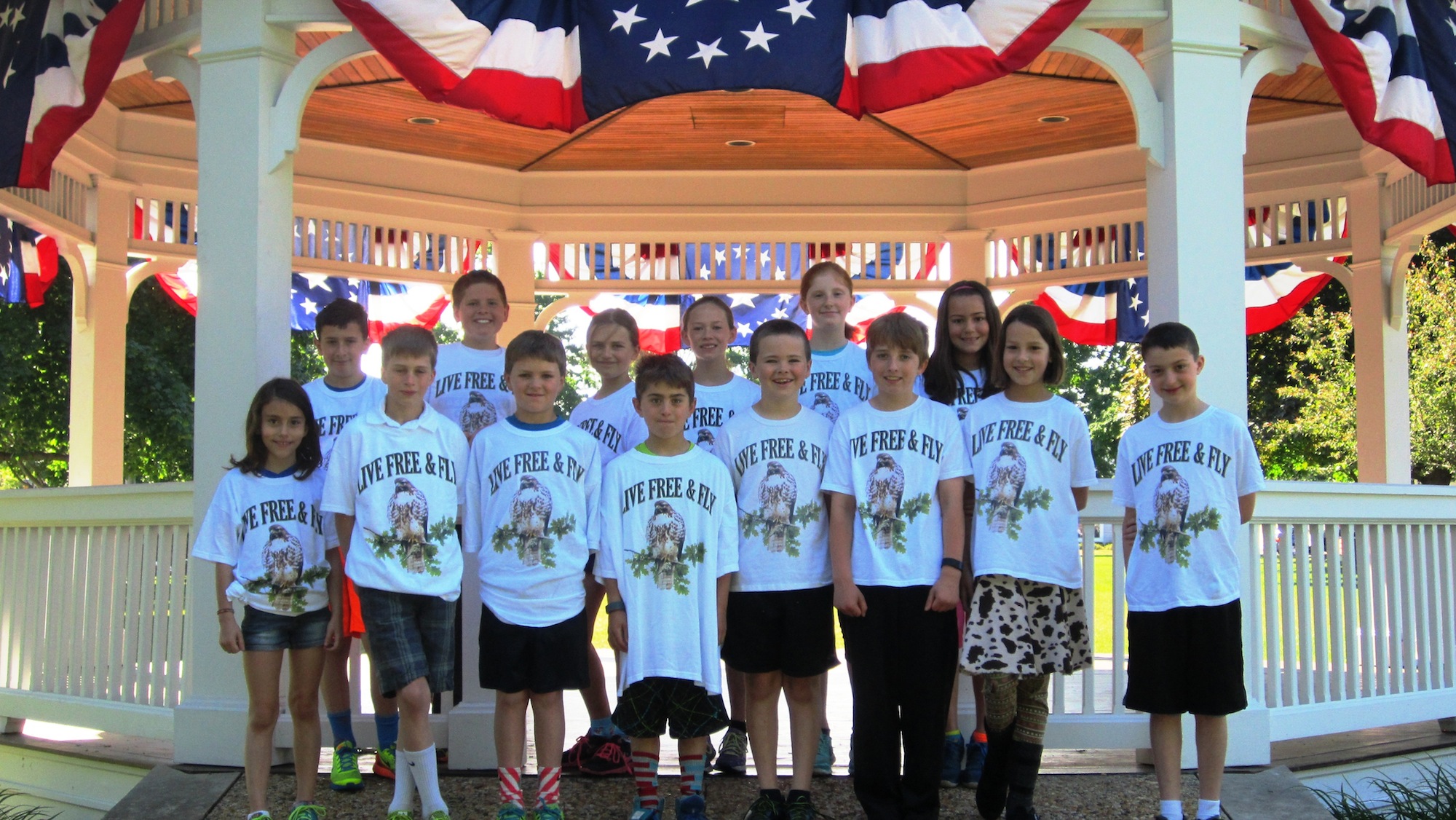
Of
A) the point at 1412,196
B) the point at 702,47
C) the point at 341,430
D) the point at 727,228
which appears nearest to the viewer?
the point at 341,430

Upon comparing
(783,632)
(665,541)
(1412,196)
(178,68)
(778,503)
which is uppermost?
(178,68)

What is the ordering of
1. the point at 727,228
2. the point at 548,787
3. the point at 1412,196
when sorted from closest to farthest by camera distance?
the point at 548,787 → the point at 1412,196 → the point at 727,228

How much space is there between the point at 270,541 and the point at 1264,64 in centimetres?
469

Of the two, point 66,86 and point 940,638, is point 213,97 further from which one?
point 940,638

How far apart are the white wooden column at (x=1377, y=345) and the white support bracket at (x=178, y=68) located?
691cm

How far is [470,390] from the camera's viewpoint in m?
5.22

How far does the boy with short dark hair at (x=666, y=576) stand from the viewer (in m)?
Answer: 4.27

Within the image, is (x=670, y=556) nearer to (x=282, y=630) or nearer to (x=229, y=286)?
(x=282, y=630)

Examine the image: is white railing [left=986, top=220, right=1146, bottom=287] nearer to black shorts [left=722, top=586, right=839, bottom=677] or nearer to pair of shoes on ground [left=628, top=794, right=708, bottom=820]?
black shorts [left=722, top=586, right=839, bottom=677]

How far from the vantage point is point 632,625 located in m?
4.29

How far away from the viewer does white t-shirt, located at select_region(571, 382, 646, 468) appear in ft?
16.4

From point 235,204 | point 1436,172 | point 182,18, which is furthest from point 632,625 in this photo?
point 1436,172

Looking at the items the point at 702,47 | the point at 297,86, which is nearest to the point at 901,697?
the point at 702,47

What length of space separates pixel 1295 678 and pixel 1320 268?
3.99 m
